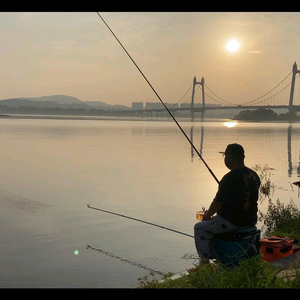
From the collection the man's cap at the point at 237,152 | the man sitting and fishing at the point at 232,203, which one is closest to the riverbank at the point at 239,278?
the man sitting and fishing at the point at 232,203

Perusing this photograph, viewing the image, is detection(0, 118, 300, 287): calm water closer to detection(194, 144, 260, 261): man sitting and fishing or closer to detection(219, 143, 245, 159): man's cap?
detection(194, 144, 260, 261): man sitting and fishing

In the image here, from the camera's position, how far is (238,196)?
369 cm

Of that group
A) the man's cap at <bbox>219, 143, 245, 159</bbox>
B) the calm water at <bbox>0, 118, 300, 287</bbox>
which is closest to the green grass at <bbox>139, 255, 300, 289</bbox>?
the man's cap at <bbox>219, 143, 245, 159</bbox>

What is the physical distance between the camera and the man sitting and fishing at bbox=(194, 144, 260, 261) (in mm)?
3699

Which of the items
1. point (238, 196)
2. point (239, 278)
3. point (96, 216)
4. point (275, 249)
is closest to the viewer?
point (239, 278)

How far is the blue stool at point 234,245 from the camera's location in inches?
149

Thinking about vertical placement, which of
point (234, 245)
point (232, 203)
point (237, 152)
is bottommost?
point (234, 245)

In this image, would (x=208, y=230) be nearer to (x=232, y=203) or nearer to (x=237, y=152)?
(x=232, y=203)

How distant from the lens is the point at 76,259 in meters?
5.36

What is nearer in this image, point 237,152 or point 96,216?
point 237,152

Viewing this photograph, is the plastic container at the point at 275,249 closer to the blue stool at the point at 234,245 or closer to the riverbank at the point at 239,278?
the blue stool at the point at 234,245

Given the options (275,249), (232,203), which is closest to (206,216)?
(232,203)

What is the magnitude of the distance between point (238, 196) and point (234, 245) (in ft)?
1.50
